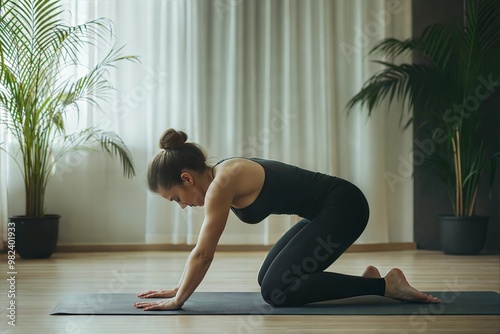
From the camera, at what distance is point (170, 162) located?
250cm

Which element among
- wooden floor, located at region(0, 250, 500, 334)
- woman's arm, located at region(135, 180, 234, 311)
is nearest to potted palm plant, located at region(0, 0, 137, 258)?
wooden floor, located at region(0, 250, 500, 334)

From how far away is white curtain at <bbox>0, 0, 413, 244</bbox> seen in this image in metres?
4.64

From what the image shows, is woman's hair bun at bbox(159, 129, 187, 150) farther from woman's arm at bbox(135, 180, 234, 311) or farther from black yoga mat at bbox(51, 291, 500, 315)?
black yoga mat at bbox(51, 291, 500, 315)

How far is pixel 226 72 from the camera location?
4672 millimetres

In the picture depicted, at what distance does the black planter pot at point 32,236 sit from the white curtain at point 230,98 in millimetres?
404

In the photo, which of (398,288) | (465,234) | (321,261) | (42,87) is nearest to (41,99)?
(42,87)

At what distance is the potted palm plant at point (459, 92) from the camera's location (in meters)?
4.31

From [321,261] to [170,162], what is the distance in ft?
2.23

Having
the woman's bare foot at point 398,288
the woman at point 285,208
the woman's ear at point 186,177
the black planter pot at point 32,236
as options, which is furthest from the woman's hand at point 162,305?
the black planter pot at point 32,236

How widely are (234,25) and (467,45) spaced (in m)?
1.48

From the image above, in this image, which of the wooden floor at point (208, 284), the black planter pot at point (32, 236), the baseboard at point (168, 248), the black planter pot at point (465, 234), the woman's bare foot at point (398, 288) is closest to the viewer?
the wooden floor at point (208, 284)

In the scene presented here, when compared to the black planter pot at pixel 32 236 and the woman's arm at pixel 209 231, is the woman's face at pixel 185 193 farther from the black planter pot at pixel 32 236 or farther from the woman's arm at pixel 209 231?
the black planter pot at pixel 32 236

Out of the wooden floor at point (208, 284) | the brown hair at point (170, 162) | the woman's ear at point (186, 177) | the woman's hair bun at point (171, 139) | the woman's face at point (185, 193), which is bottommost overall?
the wooden floor at point (208, 284)

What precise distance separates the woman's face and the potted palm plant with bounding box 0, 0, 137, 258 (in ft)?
6.05
